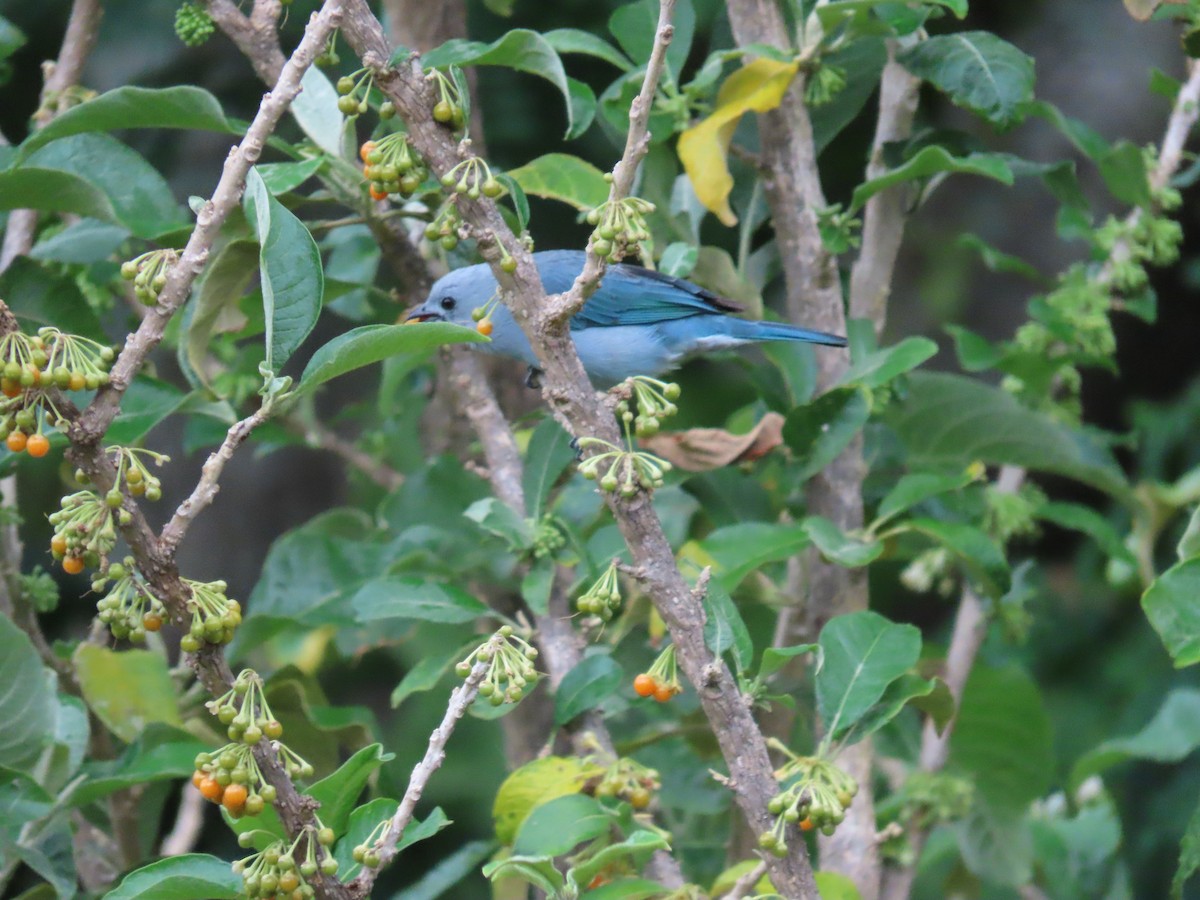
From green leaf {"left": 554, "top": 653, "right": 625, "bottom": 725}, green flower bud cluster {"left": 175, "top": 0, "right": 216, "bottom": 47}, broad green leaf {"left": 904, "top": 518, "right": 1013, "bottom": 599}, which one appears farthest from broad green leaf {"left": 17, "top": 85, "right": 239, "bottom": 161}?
broad green leaf {"left": 904, "top": 518, "right": 1013, "bottom": 599}

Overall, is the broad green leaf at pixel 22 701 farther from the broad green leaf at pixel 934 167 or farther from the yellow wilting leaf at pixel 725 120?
the broad green leaf at pixel 934 167

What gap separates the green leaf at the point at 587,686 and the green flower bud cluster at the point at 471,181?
839 millimetres

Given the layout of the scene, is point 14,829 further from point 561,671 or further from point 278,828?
point 561,671

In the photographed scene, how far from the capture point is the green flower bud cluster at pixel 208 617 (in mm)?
1391

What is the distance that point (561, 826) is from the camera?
5.95 ft

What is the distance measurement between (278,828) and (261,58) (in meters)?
1.38

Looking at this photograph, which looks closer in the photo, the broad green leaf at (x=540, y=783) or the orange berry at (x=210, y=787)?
the orange berry at (x=210, y=787)

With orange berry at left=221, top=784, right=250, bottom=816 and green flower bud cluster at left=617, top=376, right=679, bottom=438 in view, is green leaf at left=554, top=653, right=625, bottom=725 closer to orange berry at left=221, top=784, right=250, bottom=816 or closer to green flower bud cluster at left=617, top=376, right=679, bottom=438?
green flower bud cluster at left=617, top=376, right=679, bottom=438

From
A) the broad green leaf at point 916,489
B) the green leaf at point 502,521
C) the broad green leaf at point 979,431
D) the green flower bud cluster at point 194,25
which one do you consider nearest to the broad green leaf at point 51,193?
the green flower bud cluster at point 194,25

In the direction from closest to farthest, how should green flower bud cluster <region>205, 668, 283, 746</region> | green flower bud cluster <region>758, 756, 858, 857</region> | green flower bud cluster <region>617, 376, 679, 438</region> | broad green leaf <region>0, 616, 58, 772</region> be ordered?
1. green flower bud cluster <region>205, 668, 283, 746</region>
2. green flower bud cluster <region>758, 756, 858, 857</region>
3. green flower bud cluster <region>617, 376, 679, 438</region>
4. broad green leaf <region>0, 616, 58, 772</region>

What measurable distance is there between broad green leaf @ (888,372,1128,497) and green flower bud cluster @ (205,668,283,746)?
5.53 feet

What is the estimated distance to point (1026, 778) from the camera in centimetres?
275

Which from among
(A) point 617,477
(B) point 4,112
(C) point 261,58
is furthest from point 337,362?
(B) point 4,112

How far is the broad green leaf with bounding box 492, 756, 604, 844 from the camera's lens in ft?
6.73
